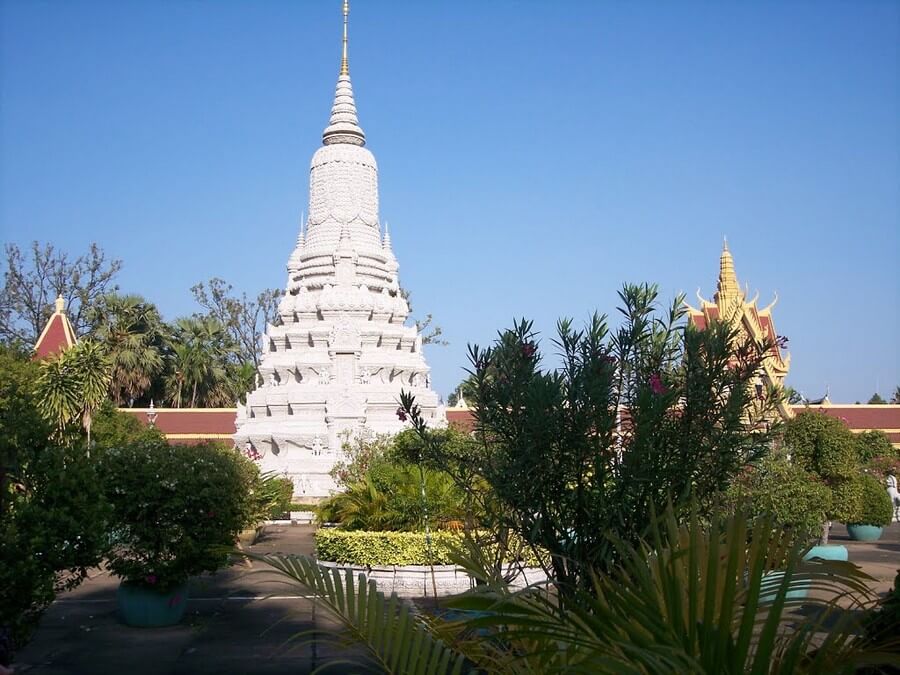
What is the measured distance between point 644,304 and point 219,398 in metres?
37.0

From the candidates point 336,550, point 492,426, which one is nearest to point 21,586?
point 492,426

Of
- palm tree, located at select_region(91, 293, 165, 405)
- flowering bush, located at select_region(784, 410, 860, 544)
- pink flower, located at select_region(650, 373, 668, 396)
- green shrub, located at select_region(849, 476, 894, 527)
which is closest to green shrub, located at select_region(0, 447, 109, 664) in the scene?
pink flower, located at select_region(650, 373, 668, 396)

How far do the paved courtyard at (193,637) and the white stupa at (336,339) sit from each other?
13.0m

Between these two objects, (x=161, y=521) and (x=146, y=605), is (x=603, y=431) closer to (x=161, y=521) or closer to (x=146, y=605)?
(x=161, y=521)

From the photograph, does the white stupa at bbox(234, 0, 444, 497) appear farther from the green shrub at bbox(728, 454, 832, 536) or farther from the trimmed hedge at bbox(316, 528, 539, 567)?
the green shrub at bbox(728, 454, 832, 536)

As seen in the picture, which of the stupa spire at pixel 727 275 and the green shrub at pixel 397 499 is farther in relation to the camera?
the stupa spire at pixel 727 275

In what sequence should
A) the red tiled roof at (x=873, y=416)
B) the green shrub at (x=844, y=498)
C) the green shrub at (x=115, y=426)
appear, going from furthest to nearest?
the red tiled roof at (x=873, y=416)
the green shrub at (x=115, y=426)
the green shrub at (x=844, y=498)

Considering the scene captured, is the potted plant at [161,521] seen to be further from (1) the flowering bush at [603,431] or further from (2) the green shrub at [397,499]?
(1) the flowering bush at [603,431]

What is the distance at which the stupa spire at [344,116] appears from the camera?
34031mm

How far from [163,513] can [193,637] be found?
4.91 ft

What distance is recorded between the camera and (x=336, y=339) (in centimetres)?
3005

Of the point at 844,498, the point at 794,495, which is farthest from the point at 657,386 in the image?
the point at 844,498

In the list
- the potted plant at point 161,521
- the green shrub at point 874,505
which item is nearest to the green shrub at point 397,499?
the potted plant at point 161,521

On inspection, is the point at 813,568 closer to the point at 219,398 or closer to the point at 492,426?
the point at 492,426
